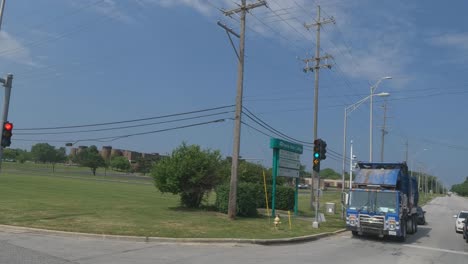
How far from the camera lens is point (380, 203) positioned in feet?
67.2

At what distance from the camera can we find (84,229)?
16.0 metres

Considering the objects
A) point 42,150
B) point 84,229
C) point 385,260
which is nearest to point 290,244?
point 385,260

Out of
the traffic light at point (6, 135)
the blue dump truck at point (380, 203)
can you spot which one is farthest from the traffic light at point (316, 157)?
the traffic light at point (6, 135)

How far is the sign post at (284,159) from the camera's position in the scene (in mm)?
26453

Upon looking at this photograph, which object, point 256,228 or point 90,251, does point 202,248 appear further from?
point 256,228

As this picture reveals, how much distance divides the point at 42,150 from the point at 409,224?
15442 centimetres

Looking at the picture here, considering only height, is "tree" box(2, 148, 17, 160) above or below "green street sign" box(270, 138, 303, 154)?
above

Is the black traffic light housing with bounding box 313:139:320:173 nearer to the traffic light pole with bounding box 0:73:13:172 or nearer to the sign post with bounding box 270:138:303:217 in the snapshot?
the sign post with bounding box 270:138:303:217

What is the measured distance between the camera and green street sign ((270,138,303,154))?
26453mm

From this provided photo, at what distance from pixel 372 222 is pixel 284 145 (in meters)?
8.36

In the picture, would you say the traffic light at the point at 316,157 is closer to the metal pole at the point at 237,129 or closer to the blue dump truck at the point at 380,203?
the blue dump truck at the point at 380,203

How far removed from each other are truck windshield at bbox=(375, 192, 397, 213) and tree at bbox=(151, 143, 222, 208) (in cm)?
902

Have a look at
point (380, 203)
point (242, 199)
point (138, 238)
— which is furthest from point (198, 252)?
point (242, 199)

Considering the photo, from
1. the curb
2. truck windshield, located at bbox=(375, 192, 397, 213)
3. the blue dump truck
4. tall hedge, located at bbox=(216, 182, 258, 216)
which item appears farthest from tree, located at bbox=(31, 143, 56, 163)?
truck windshield, located at bbox=(375, 192, 397, 213)
